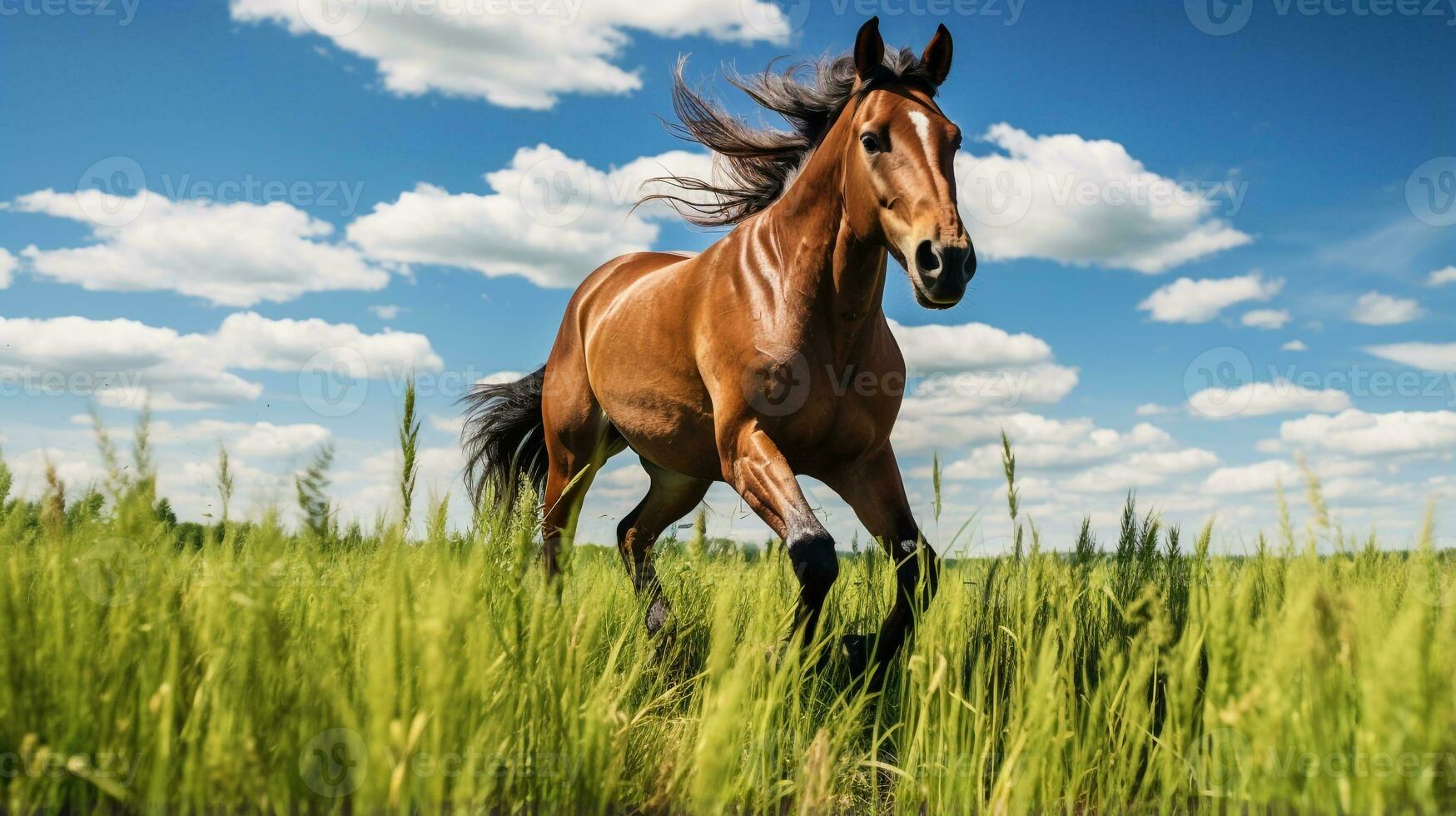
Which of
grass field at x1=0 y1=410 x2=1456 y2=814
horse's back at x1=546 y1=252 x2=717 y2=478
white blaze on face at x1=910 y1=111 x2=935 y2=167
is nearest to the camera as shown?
grass field at x1=0 y1=410 x2=1456 y2=814

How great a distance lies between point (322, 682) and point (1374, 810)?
2130mm

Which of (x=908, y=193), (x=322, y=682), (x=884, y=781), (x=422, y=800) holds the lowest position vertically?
(x=884, y=781)

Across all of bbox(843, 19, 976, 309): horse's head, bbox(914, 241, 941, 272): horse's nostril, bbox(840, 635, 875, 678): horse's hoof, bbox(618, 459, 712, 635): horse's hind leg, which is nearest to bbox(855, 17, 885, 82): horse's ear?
bbox(843, 19, 976, 309): horse's head

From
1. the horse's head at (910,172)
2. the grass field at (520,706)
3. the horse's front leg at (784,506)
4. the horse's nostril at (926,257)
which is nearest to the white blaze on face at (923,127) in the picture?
the horse's head at (910,172)

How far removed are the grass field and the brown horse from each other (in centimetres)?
63

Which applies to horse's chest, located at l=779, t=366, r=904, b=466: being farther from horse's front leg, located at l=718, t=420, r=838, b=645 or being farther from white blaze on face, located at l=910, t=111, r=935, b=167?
white blaze on face, located at l=910, t=111, r=935, b=167

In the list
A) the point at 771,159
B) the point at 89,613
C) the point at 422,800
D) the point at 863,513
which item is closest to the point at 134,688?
the point at 89,613

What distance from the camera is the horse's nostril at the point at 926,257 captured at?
3230mm

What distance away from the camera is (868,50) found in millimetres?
3924

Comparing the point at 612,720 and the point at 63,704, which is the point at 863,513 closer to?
the point at 612,720

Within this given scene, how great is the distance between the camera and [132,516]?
2.02 metres

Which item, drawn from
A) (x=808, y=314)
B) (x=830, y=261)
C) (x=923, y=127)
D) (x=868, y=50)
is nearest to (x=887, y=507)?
(x=808, y=314)

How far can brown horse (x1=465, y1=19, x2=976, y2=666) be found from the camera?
3.48 m

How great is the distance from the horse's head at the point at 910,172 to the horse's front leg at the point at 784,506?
909 millimetres
